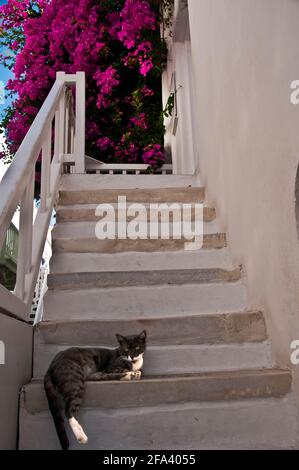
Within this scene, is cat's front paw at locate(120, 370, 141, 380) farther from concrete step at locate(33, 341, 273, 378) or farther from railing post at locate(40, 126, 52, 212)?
railing post at locate(40, 126, 52, 212)

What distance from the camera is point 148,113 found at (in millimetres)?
5480

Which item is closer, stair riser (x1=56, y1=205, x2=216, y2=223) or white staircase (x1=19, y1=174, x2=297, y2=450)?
white staircase (x1=19, y1=174, x2=297, y2=450)

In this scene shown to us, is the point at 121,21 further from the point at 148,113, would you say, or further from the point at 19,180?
the point at 19,180

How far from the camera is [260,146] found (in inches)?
75.2

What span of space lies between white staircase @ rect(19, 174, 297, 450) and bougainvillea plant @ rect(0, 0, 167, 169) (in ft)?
8.42

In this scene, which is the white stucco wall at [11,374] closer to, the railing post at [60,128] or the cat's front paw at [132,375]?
the cat's front paw at [132,375]

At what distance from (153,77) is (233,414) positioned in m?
4.87

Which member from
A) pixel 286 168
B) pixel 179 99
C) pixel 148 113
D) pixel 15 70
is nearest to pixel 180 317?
pixel 286 168

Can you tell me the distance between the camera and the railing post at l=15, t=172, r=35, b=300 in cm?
178

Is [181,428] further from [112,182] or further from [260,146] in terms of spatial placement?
[112,182]

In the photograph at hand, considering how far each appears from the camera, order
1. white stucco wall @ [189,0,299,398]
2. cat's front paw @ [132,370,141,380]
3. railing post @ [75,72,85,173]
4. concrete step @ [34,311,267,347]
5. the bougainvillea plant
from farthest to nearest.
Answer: the bougainvillea plant
railing post @ [75,72,85,173]
concrete step @ [34,311,267,347]
cat's front paw @ [132,370,141,380]
white stucco wall @ [189,0,299,398]
